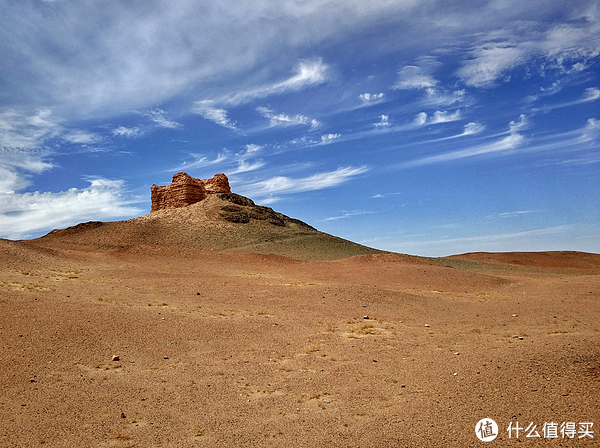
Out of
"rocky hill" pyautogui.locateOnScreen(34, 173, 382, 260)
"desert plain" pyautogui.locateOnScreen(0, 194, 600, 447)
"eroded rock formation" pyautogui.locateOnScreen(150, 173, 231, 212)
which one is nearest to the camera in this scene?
"desert plain" pyautogui.locateOnScreen(0, 194, 600, 447)

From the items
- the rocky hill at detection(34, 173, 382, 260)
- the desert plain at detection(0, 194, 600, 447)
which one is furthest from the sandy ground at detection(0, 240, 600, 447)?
the rocky hill at detection(34, 173, 382, 260)

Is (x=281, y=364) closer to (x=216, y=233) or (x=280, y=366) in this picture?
(x=280, y=366)

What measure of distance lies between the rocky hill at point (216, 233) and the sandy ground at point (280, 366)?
22876 mm

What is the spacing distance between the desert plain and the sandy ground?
0.04m

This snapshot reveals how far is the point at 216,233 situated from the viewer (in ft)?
162

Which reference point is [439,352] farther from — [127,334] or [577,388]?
[127,334]

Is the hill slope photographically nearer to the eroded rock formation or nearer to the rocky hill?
the rocky hill

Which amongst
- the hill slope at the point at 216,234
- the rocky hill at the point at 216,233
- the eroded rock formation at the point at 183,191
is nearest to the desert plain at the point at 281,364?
the rocky hill at the point at 216,233

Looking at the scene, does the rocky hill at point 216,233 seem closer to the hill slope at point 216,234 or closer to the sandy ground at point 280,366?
the hill slope at point 216,234

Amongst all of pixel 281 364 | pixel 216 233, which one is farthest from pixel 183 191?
pixel 281 364

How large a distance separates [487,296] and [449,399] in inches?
645

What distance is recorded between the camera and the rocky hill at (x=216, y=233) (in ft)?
144

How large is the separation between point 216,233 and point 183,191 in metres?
20.8

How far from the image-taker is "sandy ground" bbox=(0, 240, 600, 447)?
608cm
